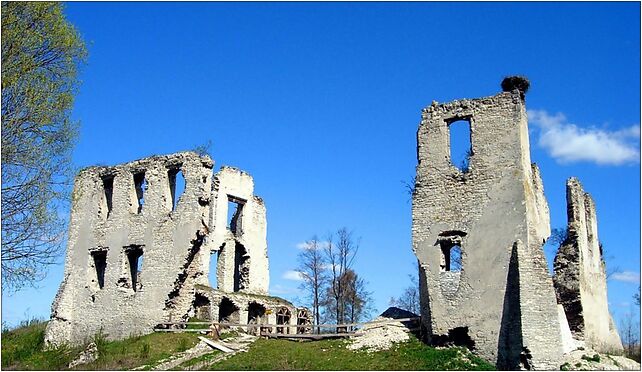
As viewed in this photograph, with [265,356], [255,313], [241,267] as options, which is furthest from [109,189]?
[265,356]

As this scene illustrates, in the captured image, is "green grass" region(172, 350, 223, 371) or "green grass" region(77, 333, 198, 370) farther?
"green grass" region(77, 333, 198, 370)

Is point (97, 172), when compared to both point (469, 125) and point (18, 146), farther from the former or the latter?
point (469, 125)

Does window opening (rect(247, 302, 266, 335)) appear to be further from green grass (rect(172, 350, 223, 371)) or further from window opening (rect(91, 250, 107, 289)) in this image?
green grass (rect(172, 350, 223, 371))

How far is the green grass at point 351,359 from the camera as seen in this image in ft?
56.2

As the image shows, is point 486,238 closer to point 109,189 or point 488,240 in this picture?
point 488,240

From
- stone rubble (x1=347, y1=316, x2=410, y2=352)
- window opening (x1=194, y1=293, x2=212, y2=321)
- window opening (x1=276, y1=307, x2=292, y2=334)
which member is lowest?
stone rubble (x1=347, y1=316, x2=410, y2=352)

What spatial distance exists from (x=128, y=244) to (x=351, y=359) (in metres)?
10.1

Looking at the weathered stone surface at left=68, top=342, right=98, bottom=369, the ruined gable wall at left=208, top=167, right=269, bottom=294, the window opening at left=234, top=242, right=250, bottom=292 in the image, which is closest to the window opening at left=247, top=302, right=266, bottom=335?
the ruined gable wall at left=208, top=167, right=269, bottom=294

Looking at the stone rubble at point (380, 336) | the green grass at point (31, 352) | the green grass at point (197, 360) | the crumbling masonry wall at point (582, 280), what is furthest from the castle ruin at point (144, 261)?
the crumbling masonry wall at point (582, 280)

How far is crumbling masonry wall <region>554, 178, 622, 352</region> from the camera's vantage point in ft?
68.0

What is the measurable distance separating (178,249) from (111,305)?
130 inches

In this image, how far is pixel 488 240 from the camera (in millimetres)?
18281

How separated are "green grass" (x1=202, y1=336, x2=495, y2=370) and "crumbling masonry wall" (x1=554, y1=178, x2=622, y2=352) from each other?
4946 mm

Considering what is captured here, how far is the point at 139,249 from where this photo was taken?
24.2 meters
